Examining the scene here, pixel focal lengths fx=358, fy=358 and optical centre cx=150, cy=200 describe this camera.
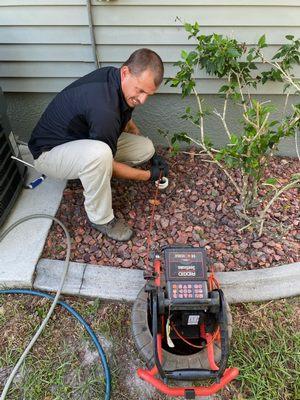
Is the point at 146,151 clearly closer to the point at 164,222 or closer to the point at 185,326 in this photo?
the point at 164,222

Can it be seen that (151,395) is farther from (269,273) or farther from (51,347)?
(269,273)

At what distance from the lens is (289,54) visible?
232cm

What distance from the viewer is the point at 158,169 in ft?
8.50

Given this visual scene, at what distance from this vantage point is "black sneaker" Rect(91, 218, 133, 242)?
2375 mm

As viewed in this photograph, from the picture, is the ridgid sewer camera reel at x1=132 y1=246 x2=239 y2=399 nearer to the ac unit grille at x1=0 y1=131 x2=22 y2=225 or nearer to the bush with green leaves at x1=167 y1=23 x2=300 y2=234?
the bush with green leaves at x1=167 y1=23 x2=300 y2=234

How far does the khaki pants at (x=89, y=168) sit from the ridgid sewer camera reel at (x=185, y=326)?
0.67m

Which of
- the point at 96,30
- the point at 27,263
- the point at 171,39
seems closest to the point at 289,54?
the point at 171,39

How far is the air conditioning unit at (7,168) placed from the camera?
2.38 m

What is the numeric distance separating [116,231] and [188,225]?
50 centimetres

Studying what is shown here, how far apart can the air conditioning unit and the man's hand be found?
99cm

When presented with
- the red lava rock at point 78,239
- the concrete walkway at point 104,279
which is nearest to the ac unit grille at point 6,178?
the concrete walkway at point 104,279

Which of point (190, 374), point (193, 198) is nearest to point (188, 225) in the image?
point (193, 198)

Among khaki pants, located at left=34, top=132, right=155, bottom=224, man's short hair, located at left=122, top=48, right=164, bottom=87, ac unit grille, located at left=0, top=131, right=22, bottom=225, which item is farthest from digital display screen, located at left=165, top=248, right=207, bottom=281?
ac unit grille, located at left=0, top=131, right=22, bottom=225

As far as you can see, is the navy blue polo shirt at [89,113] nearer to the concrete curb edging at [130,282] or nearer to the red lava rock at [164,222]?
the red lava rock at [164,222]
